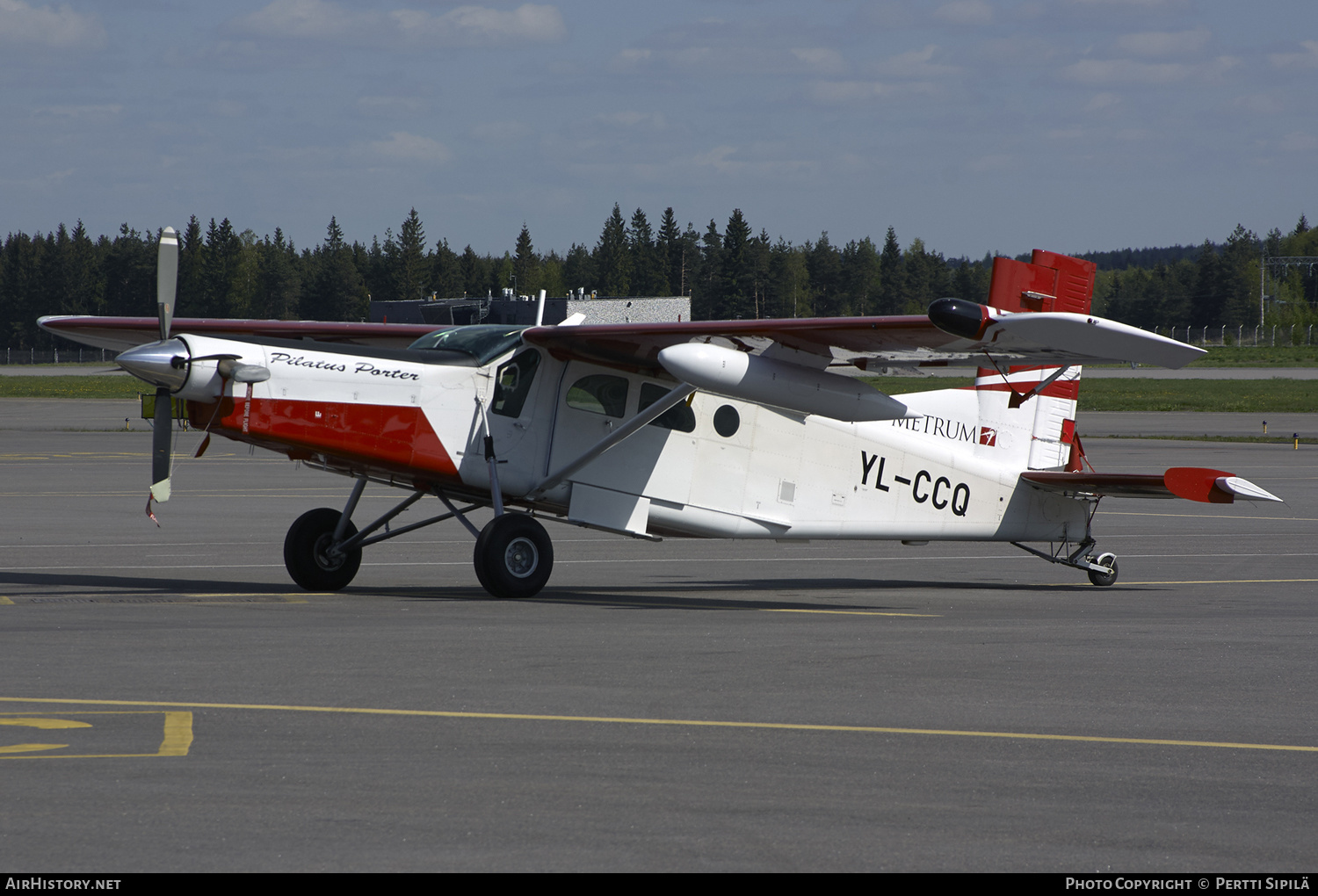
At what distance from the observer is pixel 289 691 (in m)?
8.46

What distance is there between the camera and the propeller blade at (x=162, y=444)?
12.1 metres

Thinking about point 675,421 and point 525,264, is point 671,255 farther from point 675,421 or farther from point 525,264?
point 675,421

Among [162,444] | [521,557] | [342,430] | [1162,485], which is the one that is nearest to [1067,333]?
[1162,485]

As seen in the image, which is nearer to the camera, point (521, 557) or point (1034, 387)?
point (521, 557)

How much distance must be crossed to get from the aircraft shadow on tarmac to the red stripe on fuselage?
144 centimetres

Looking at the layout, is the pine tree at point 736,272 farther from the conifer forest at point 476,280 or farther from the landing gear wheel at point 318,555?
the landing gear wheel at point 318,555

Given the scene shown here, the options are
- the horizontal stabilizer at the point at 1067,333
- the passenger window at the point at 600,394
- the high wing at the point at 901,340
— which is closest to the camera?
the horizontal stabilizer at the point at 1067,333

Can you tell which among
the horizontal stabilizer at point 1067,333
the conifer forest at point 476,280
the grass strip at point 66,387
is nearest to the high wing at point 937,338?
the horizontal stabilizer at point 1067,333

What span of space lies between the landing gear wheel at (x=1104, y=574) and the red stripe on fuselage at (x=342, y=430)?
24.8 ft

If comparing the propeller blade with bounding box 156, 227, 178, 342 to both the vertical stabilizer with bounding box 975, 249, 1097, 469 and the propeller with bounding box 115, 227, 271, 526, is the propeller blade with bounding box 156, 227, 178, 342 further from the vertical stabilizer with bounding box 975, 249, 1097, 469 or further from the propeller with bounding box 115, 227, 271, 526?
the vertical stabilizer with bounding box 975, 249, 1097, 469

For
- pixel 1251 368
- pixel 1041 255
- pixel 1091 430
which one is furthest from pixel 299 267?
pixel 1041 255

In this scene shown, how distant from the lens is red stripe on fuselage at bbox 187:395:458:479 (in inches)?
479

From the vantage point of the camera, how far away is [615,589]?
14633 mm

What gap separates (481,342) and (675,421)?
2210 millimetres
